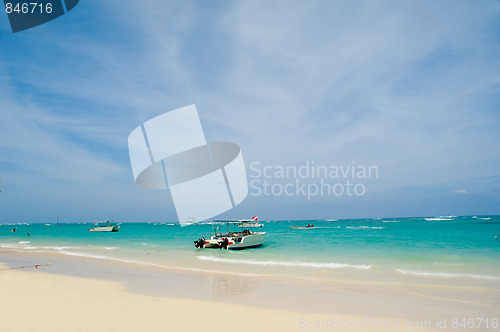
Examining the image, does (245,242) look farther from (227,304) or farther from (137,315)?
(137,315)

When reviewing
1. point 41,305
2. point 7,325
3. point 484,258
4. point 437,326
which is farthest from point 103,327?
point 484,258

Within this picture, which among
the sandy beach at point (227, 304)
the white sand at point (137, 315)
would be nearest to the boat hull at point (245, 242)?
the sandy beach at point (227, 304)

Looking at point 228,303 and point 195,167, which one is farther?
point 195,167

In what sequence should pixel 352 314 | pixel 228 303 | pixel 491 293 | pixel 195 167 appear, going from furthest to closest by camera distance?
pixel 195 167
pixel 491 293
pixel 228 303
pixel 352 314

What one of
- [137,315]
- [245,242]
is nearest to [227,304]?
[137,315]

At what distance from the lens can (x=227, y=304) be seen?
9.48 m

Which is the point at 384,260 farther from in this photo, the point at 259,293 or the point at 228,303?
the point at 228,303

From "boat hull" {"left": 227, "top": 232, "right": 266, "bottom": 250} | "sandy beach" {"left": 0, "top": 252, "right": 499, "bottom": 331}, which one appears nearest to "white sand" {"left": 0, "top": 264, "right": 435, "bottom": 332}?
"sandy beach" {"left": 0, "top": 252, "right": 499, "bottom": 331}

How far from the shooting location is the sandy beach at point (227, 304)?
7609 mm

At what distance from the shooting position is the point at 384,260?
2153 cm

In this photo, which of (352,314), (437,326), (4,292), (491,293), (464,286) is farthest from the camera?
(464,286)

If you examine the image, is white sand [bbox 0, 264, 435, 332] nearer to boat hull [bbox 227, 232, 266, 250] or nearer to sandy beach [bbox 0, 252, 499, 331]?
sandy beach [bbox 0, 252, 499, 331]

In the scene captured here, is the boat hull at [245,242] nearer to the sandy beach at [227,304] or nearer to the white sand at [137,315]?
the sandy beach at [227,304]

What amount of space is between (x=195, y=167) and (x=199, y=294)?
8673 mm
